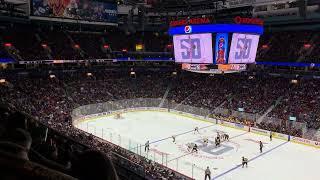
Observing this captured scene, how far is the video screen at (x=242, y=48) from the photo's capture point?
30938 millimetres

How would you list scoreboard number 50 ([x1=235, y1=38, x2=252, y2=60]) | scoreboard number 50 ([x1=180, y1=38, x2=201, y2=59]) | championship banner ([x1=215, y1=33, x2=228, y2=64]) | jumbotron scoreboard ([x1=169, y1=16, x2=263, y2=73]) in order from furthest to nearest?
scoreboard number 50 ([x1=180, y1=38, x2=201, y2=59])
scoreboard number 50 ([x1=235, y1=38, x2=252, y2=60])
jumbotron scoreboard ([x1=169, y1=16, x2=263, y2=73])
championship banner ([x1=215, y1=33, x2=228, y2=64])

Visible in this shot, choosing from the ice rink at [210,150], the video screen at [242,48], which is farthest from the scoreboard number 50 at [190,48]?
the ice rink at [210,150]

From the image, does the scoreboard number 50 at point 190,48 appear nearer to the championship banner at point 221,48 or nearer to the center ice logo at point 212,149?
the championship banner at point 221,48

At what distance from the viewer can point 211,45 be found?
3103 cm

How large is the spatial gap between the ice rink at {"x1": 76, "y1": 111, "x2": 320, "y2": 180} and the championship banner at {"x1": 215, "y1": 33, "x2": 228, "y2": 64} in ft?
26.1

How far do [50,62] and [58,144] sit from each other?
149ft

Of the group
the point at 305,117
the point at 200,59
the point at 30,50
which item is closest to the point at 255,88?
the point at 305,117

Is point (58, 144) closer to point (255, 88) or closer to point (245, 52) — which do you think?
point (245, 52)


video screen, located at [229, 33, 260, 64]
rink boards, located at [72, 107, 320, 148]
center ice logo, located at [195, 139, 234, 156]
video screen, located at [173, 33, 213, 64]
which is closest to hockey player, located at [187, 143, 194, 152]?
center ice logo, located at [195, 139, 234, 156]

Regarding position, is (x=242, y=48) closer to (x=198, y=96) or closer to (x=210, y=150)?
(x=210, y=150)

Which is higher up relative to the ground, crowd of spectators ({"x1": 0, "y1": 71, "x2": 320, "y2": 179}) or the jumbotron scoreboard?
the jumbotron scoreboard

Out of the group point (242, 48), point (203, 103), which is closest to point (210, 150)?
A: point (242, 48)

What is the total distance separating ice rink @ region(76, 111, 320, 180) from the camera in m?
22.0

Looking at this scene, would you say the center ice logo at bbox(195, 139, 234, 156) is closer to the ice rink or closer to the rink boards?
the ice rink
